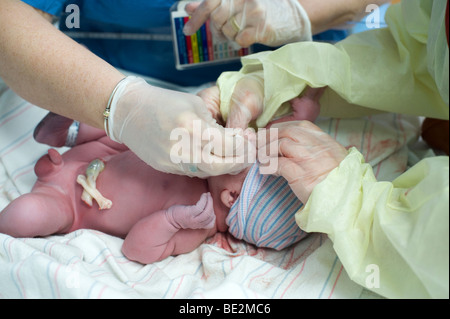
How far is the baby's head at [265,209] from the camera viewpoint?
3.07ft

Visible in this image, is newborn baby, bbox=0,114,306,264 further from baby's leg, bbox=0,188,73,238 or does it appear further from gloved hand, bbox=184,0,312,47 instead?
gloved hand, bbox=184,0,312,47

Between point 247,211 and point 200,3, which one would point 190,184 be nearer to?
point 247,211

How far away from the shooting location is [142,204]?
3.26ft

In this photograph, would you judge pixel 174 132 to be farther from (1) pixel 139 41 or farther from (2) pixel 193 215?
(1) pixel 139 41

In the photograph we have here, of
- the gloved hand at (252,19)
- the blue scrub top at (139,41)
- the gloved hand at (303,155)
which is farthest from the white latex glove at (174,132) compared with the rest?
the blue scrub top at (139,41)

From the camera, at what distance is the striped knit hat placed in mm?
935

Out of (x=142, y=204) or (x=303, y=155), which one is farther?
(x=142, y=204)

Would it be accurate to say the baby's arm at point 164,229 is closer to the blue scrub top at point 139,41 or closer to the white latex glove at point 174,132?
the white latex glove at point 174,132

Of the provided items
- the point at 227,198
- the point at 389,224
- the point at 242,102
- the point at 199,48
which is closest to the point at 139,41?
the point at 199,48

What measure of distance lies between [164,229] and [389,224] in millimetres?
447

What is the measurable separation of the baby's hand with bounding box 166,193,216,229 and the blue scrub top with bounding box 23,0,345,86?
584 millimetres

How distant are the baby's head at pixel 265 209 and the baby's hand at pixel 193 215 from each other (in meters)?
0.07

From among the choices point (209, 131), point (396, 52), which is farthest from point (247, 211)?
point (396, 52)

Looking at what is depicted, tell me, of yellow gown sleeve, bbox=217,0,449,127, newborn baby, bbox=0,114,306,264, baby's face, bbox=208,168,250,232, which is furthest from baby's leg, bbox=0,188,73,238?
yellow gown sleeve, bbox=217,0,449,127
